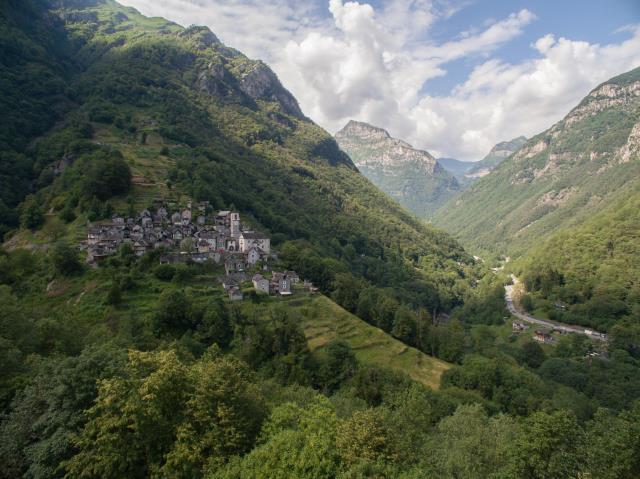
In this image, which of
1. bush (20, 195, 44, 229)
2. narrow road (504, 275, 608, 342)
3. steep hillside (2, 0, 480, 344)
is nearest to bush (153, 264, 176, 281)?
steep hillside (2, 0, 480, 344)

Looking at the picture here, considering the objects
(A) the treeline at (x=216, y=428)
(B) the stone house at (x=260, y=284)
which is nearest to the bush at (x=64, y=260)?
(A) the treeline at (x=216, y=428)

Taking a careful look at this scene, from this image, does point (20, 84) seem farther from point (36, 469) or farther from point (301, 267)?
point (36, 469)

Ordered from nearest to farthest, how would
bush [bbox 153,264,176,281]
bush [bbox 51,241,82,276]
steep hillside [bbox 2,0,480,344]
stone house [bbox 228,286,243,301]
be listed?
bush [bbox 51,241,82,276] → bush [bbox 153,264,176,281] → stone house [bbox 228,286,243,301] → steep hillside [bbox 2,0,480,344]

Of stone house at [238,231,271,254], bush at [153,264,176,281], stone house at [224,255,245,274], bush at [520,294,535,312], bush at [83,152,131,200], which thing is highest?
bush at [83,152,131,200]

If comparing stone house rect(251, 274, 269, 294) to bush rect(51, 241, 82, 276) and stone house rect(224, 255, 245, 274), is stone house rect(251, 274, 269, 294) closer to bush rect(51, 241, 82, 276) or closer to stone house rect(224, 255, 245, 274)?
stone house rect(224, 255, 245, 274)

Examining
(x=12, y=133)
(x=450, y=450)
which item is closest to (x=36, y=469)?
A: (x=450, y=450)

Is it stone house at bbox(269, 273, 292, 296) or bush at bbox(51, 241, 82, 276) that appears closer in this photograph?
bush at bbox(51, 241, 82, 276)

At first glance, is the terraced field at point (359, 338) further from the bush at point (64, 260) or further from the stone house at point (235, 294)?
the bush at point (64, 260)

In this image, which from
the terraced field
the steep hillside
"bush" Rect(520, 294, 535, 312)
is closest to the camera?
the terraced field

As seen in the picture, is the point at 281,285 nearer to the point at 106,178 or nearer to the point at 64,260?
the point at 64,260
